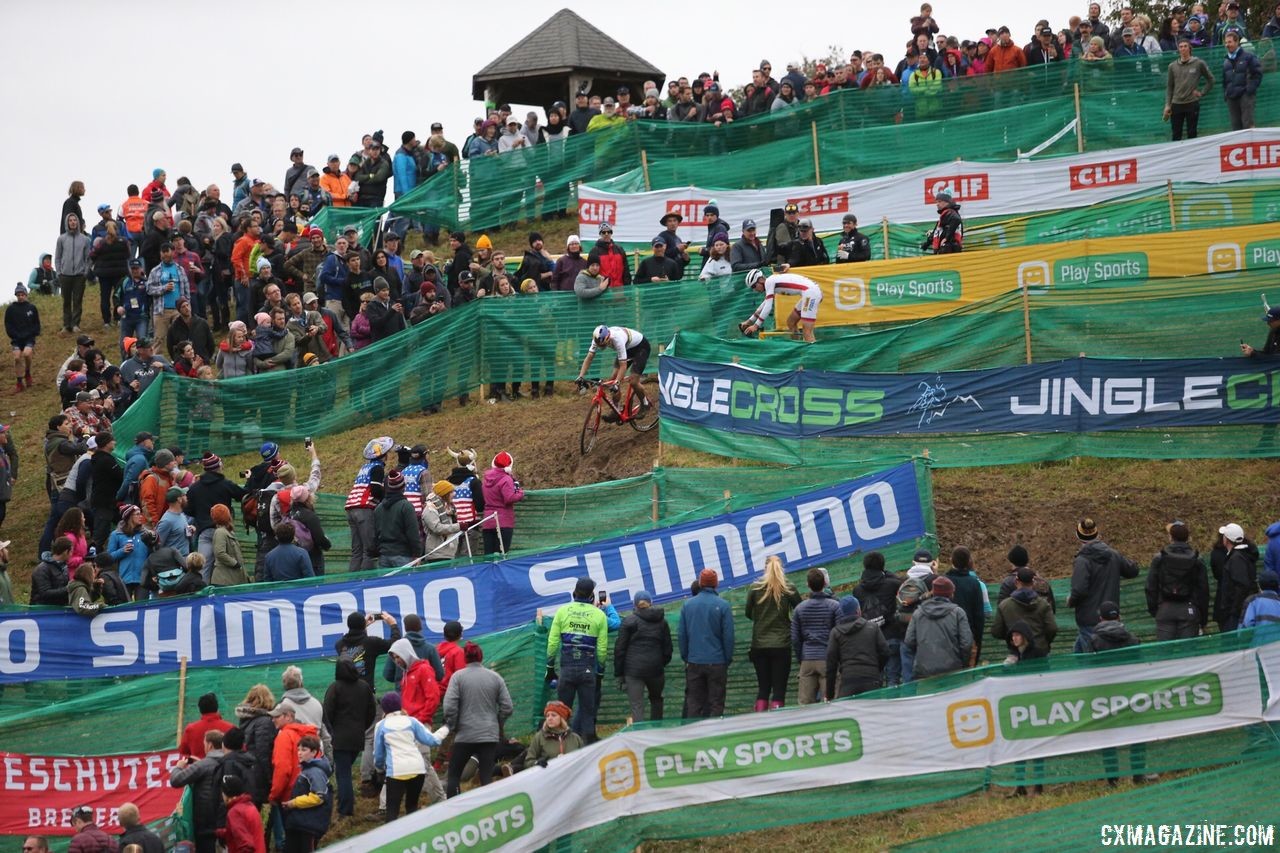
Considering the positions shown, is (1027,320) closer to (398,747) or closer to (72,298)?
(398,747)

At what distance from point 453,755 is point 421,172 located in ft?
72.9

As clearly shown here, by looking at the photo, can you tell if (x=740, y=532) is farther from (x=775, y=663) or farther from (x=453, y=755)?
(x=453, y=755)

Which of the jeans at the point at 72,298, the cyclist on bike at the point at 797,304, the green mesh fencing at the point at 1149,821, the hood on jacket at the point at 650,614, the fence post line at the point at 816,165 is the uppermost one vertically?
the fence post line at the point at 816,165

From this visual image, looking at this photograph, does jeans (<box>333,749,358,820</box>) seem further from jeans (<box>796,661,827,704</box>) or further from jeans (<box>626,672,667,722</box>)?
jeans (<box>796,661,827,704</box>)

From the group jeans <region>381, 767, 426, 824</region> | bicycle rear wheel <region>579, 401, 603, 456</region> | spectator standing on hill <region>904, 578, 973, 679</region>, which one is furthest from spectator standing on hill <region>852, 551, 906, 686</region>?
bicycle rear wheel <region>579, 401, 603, 456</region>

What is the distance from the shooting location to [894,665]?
48.2 ft

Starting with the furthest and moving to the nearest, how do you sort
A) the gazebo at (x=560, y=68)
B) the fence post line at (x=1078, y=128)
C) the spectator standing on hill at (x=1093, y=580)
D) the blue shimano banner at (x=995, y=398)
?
the gazebo at (x=560, y=68), the fence post line at (x=1078, y=128), the blue shimano banner at (x=995, y=398), the spectator standing on hill at (x=1093, y=580)

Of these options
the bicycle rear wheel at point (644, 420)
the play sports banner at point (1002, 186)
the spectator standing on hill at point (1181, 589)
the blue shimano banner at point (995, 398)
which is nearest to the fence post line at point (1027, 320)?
the blue shimano banner at point (995, 398)

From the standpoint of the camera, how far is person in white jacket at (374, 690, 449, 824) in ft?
44.5

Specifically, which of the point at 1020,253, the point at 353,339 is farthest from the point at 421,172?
the point at 1020,253

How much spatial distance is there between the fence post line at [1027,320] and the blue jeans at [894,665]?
7.21 m

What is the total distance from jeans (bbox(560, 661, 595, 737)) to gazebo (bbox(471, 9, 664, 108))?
1265 inches

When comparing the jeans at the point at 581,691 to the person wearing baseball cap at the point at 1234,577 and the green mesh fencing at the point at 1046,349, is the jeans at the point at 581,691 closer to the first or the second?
the person wearing baseball cap at the point at 1234,577

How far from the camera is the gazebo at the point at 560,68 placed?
45406 millimetres
